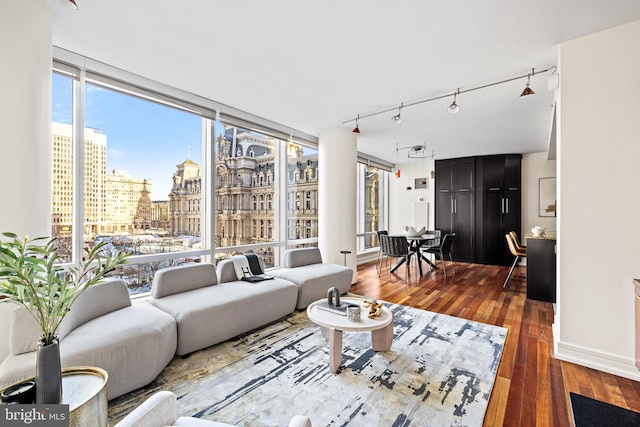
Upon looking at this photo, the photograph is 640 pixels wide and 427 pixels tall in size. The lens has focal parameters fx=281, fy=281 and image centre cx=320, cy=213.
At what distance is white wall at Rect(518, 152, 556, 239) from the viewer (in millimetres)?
6328

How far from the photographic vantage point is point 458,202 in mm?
7164

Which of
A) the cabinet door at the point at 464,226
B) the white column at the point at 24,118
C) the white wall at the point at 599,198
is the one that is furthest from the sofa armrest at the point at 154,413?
the cabinet door at the point at 464,226

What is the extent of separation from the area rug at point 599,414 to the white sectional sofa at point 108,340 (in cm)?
282

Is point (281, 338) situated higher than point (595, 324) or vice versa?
point (595, 324)

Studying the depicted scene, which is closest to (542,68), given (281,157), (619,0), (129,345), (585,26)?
(585,26)

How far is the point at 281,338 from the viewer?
2.79 meters

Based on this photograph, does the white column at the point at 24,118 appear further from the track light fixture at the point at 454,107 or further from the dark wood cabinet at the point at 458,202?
the dark wood cabinet at the point at 458,202

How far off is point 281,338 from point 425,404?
142 cm

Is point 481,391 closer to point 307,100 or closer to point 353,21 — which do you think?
point 353,21

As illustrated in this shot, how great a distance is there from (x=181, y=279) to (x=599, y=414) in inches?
137

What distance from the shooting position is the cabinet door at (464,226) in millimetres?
6980

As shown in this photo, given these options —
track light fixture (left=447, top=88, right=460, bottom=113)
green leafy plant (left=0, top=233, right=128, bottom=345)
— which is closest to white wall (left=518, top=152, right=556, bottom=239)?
track light fixture (left=447, top=88, right=460, bottom=113)

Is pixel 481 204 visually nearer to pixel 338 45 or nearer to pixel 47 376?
pixel 338 45

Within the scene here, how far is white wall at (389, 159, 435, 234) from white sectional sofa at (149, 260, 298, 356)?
544 cm
